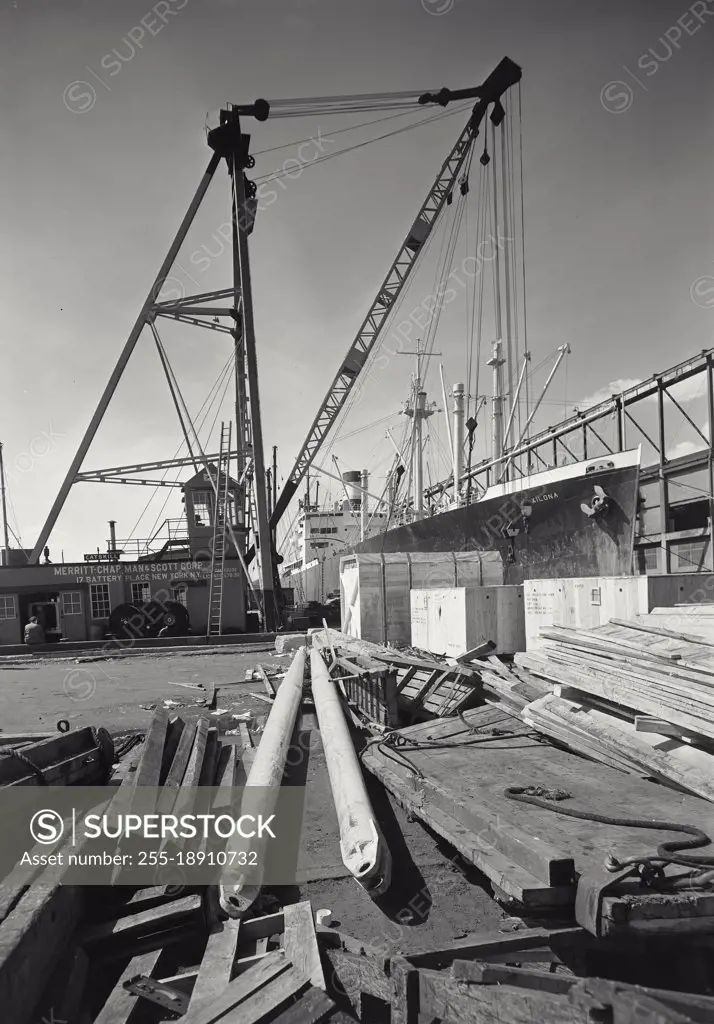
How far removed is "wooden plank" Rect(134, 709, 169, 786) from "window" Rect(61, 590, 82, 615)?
1892 centimetres

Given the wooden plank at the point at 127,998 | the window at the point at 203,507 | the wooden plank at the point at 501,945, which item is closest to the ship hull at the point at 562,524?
the window at the point at 203,507

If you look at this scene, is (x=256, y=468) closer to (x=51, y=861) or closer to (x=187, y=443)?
(x=187, y=443)

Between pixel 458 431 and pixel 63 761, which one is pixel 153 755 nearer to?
pixel 63 761

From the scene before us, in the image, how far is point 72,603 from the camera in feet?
79.1

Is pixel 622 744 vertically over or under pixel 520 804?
over

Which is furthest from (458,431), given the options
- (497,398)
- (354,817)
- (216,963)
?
(216,963)

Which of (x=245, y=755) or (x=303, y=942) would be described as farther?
(x=245, y=755)

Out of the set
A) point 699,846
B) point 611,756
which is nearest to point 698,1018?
point 699,846

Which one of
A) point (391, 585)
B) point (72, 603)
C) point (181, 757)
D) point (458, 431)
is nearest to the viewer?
point (181, 757)

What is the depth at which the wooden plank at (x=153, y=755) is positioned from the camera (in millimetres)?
5371

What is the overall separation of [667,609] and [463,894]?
5.30 m

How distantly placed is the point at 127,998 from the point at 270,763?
291 cm

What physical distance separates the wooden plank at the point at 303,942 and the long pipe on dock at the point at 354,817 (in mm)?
468

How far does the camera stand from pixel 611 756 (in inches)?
220
